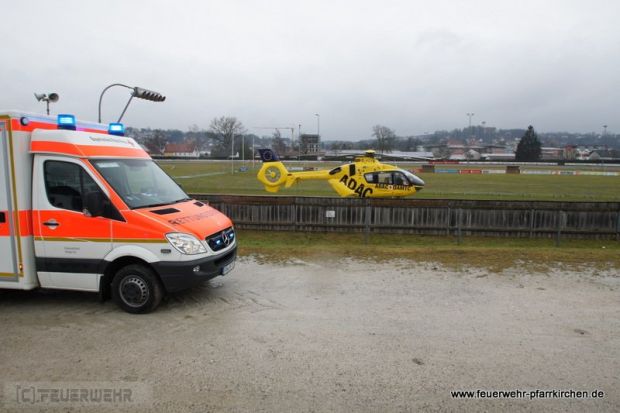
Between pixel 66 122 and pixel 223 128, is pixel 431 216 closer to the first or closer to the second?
pixel 66 122

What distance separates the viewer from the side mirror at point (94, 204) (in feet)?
19.3

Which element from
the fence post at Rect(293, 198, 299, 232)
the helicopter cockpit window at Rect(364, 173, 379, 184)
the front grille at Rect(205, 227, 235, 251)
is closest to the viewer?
the front grille at Rect(205, 227, 235, 251)

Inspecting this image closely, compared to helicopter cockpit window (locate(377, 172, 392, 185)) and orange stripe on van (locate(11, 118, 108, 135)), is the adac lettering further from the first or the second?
orange stripe on van (locate(11, 118, 108, 135))

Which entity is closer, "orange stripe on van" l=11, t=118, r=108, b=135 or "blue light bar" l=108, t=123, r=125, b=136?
"orange stripe on van" l=11, t=118, r=108, b=135

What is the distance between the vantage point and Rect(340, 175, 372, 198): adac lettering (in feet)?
72.8

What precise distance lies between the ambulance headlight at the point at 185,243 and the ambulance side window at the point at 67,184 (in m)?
1.33

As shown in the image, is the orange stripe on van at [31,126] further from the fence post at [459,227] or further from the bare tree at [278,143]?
the bare tree at [278,143]

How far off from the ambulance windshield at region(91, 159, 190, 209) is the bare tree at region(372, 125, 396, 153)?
109 m

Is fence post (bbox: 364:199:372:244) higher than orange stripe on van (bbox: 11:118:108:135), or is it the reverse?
orange stripe on van (bbox: 11:118:108:135)

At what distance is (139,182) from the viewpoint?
677 cm

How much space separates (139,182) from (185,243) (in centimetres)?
154

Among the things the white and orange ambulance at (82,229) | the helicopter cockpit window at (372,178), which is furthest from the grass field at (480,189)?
the white and orange ambulance at (82,229)

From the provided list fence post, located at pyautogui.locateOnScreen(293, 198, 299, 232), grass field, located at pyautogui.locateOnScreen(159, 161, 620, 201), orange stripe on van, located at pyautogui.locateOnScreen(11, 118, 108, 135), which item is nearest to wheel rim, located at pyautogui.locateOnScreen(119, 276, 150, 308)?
orange stripe on van, located at pyautogui.locateOnScreen(11, 118, 108, 135)

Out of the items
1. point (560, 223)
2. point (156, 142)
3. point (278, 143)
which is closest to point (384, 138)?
point (278, 143)
